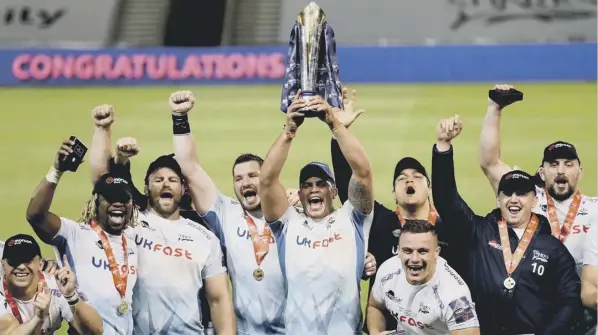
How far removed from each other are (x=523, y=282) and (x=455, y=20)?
383 inches

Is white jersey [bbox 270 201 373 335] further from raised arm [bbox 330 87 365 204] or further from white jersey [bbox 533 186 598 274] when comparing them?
white jersey [bbox 533 186 598 274]

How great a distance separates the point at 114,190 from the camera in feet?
19.8

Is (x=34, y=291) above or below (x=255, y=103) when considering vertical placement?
below

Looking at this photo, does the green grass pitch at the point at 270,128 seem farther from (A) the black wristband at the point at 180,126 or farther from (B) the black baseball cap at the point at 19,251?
(A) the black wristband at the point at 180,126

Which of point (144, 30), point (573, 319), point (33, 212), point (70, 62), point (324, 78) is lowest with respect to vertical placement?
point (573, 319)

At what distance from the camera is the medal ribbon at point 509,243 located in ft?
19.0

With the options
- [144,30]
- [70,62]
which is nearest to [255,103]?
[70,62]

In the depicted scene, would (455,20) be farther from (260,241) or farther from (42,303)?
(42,303)

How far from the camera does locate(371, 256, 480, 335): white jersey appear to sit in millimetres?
5504

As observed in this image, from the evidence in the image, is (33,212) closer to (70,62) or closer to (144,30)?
(70,62)

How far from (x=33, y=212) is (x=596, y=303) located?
342 cm

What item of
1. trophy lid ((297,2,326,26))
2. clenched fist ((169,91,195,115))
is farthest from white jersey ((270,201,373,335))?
trophy lid ((297,2,326,26))

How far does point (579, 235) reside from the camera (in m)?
6.20

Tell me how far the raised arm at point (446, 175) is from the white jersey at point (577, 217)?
2.39 feet
